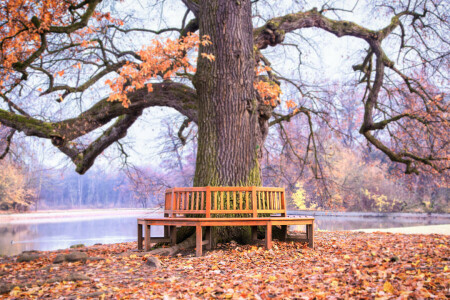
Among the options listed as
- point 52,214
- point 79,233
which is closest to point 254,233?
point 79,233

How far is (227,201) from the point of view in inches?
235

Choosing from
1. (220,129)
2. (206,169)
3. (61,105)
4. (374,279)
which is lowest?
(374,279)

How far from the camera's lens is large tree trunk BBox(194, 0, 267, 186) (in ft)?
22.4

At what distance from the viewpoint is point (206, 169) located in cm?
683

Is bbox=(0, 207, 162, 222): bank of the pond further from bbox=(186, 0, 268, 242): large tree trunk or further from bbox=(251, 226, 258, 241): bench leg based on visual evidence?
bbox=(251, 226, 258, 241): bench leg

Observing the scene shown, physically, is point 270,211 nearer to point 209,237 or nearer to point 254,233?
point 254,233

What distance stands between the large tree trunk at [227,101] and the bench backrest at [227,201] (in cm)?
42

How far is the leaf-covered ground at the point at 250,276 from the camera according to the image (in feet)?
11.3

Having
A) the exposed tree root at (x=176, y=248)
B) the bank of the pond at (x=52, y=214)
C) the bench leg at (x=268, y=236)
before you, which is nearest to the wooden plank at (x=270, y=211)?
the bench leg at (x=268, y=236)

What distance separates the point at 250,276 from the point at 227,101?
354 cm

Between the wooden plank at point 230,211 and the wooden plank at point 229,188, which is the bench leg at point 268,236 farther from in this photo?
the wooden plank at point 229,188

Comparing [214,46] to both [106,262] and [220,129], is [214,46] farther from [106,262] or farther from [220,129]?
[106,262]

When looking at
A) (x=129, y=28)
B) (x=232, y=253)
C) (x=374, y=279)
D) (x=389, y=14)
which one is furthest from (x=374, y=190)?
(x=374, y=279)

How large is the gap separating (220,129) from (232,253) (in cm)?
214
